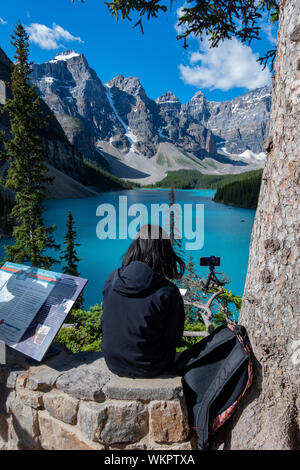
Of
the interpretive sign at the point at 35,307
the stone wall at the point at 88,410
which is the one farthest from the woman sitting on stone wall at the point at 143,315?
the interpretive sign at the point at 35,307

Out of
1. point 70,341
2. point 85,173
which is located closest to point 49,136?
point 85,173

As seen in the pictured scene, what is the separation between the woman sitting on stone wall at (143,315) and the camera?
196cm

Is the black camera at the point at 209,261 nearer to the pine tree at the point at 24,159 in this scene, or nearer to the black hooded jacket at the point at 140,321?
the black hooded jacket at the point at 140,321

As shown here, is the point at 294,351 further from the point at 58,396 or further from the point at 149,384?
the point at 58,396

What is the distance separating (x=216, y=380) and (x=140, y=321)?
26.7 inches

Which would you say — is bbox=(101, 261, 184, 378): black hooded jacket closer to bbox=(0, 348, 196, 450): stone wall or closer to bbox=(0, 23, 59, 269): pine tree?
bbox=(0, 348, 196, 450): stone wall

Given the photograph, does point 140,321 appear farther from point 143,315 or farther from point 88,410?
point 88,410

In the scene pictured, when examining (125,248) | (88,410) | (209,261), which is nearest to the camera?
(88,410)

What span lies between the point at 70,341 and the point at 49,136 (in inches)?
4756

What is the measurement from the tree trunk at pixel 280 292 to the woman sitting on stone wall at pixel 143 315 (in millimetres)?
638

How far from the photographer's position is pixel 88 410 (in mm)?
1946

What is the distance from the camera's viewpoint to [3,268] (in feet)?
9.37

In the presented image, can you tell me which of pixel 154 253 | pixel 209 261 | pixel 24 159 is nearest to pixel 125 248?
pixel 24 159

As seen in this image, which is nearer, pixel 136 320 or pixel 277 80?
pixel 136 320
